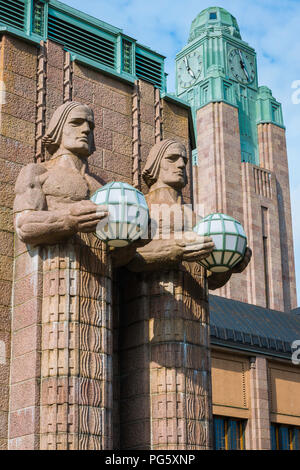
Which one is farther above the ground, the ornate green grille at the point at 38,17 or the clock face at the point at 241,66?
the clock face at the point at 241,66

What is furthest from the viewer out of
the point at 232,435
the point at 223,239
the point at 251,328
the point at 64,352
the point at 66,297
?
the point at 251,328

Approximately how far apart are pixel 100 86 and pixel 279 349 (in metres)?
17.1

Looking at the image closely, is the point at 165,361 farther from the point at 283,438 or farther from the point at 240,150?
the point at 240,150

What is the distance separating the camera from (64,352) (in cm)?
1198

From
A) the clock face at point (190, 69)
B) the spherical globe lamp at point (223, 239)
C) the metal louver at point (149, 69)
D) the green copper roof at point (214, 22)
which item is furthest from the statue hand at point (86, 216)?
the green copper roof at point (214, 22)

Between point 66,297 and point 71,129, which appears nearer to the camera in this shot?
point 66,297

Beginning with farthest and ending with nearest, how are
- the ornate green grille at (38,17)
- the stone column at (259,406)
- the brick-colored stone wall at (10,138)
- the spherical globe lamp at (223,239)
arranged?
the stone column at (259,406)
the ornate green grille at (38,17)
the spherical globe lamp at (223,239)
the brick-colored stone wall at (10,138)

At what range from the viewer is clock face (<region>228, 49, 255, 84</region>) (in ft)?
199

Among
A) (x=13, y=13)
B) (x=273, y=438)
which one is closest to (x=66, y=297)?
(x=13, y=13)

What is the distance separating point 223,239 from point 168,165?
208 centimetres

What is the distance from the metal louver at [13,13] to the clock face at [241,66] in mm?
46857

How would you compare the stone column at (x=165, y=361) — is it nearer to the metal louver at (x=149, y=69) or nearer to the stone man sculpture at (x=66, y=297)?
the stone man sculpture at (x=66, y=297)

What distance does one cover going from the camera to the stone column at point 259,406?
27203 millimetres

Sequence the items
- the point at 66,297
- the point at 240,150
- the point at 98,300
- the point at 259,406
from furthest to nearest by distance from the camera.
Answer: the point at 240,150 < the point at 259,406 < the point at 98,300 < the point at 66,297
